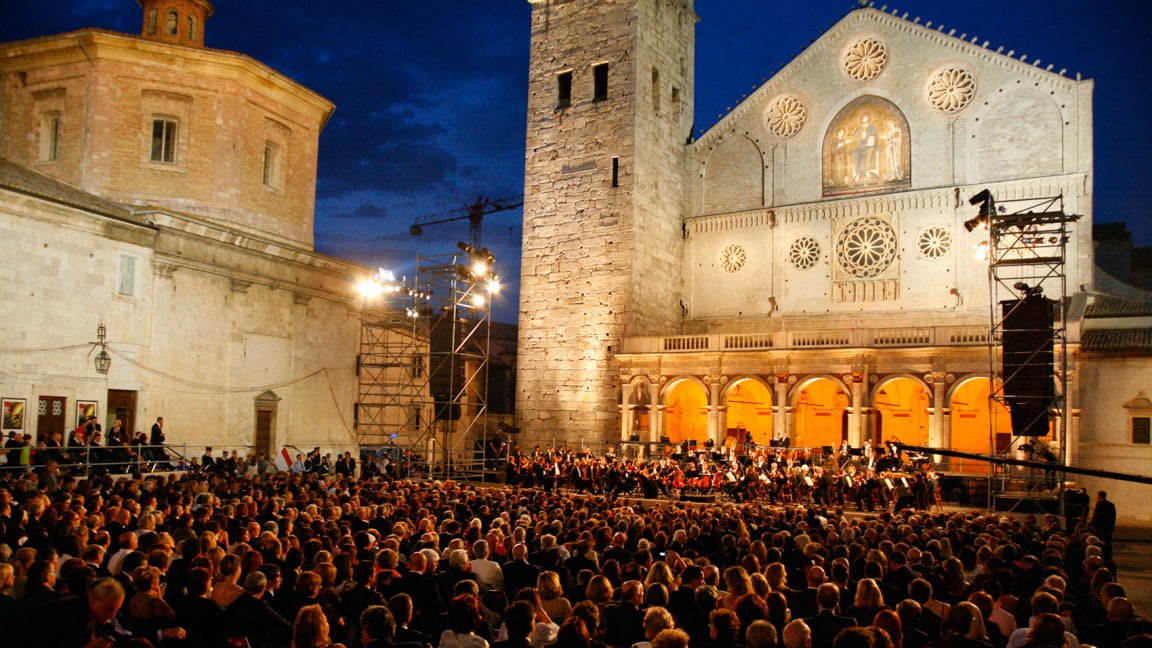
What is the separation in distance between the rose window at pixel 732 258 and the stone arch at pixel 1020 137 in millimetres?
8990

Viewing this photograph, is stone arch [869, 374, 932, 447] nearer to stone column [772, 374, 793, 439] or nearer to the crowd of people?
stone column [772, 374, 793, 439]

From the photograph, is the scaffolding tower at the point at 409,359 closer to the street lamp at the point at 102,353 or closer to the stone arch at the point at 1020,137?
the street lamp at the point at 102,353

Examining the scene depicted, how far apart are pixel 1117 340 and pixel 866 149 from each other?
1072 cm

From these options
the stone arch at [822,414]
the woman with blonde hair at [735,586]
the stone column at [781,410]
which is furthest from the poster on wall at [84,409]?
the stone arch at [822,414]

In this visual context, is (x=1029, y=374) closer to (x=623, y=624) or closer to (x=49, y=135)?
(x=623, y=624)

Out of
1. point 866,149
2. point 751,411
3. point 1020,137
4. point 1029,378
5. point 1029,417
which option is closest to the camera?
point 1029,378

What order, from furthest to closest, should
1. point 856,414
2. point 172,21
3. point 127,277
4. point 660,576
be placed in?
1. point 856,414
2. point 172,21
3. point 127,277
4. point 660,576

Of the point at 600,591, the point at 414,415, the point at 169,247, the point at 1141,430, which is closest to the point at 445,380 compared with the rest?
the point at 414,415

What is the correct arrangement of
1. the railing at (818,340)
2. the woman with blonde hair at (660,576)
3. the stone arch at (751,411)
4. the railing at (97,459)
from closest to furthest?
the woman with blonde hair at (660,576) < the railing at (97,459) < the railing at (818,340) < the stone arch at (751,411)

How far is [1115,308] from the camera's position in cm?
2747

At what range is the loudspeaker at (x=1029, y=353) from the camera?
65.3 ft

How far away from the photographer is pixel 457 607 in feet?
19.4

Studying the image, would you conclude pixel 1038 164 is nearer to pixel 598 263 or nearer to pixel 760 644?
pixel 598 263

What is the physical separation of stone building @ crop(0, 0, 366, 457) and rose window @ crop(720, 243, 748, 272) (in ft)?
47.2
